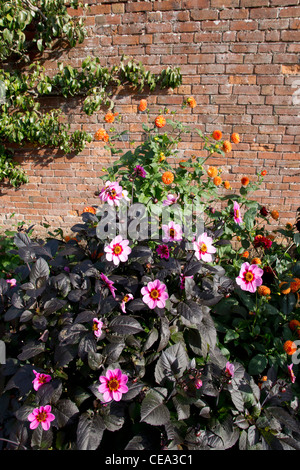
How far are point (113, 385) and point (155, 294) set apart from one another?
315 millimetres

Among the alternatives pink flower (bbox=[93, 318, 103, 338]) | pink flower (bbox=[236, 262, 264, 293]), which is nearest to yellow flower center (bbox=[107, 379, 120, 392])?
pink flower (bbox=[93, 318, 103, 338])

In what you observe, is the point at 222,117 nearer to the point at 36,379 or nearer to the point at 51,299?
the point at 51,299

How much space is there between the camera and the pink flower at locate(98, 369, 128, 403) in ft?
3.12

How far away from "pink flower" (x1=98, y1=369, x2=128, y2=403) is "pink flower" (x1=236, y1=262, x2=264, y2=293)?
23.9 inches

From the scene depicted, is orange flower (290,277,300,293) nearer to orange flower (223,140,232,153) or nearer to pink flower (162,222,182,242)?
pink flower (162,222,182,242)

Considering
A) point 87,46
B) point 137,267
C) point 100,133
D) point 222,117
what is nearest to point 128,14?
point 87,46

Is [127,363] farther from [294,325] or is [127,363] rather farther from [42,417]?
[294,325]

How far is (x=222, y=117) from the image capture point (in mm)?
2668

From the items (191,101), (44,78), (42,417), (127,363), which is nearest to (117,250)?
(127,363)

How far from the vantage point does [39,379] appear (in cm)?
99

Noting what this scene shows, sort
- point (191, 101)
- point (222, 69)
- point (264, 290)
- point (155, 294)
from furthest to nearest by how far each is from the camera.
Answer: point (222, 69), point (191, 101), point (264, 290), point (155, 294)

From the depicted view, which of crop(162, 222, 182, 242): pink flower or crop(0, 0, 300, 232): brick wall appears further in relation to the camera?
crop(0, 0, 300, 232): brick wall

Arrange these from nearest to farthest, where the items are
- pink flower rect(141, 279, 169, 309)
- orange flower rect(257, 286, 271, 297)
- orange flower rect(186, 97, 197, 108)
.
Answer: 1. pink flower rect(141, 279, 169, 309)
2. orange flower rect(257, 286, 271, 297)
3. orange flower rect(186, 97, 197, 108)

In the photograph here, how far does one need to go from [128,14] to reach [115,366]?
276 cm
